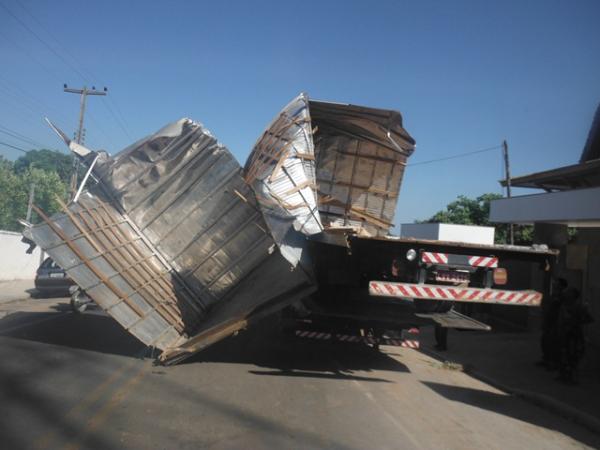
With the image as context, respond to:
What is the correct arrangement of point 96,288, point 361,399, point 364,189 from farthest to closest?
point 364,189, point 96,288, point 361,399

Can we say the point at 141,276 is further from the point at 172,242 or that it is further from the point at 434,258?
the point at 434,258

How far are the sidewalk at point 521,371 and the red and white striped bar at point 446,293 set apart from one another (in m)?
1.52

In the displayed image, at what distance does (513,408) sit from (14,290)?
57.2ft

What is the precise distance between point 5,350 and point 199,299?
10.6 feet

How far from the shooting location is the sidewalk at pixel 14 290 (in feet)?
55.0

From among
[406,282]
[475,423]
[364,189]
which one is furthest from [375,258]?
[364,189]

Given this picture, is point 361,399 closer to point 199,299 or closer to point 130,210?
point 199,299

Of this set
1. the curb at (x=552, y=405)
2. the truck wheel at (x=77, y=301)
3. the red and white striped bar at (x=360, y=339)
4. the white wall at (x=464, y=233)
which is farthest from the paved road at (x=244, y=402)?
→ the white wall at (x=464, y=233)

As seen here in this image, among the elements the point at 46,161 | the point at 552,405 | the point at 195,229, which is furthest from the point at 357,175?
the point at 46,161

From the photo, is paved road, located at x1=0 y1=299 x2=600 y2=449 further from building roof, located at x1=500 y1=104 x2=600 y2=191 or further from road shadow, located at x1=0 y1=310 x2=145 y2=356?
building roof, located at x1=500 y1=104 x2=600 y2=191

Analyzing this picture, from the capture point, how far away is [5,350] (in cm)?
839

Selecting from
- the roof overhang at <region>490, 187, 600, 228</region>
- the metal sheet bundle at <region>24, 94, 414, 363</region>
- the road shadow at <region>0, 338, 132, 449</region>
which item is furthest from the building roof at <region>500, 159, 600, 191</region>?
the road shadow at <region>0, 338, 132, 449</region>

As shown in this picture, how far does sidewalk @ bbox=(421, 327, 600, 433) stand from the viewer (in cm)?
770

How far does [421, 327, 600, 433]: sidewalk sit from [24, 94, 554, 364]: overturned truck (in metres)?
1.36
